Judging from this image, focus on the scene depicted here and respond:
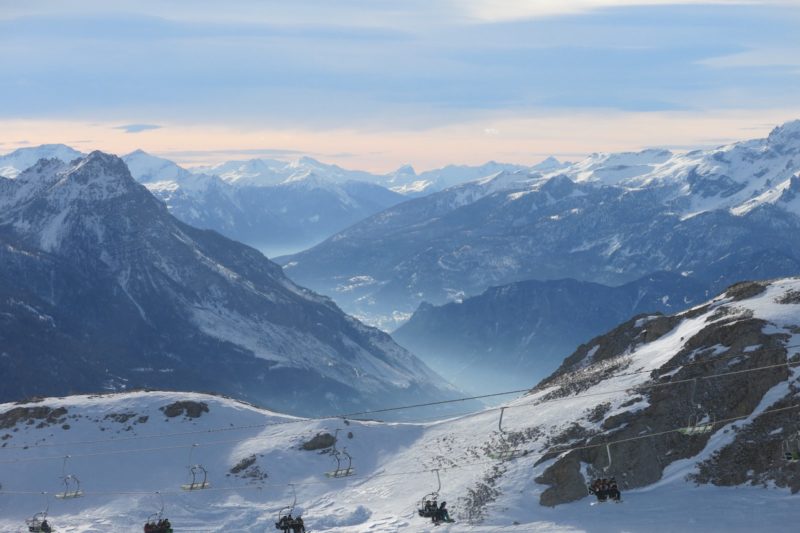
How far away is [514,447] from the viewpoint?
106062mm

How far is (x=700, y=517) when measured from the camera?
85.4 metres

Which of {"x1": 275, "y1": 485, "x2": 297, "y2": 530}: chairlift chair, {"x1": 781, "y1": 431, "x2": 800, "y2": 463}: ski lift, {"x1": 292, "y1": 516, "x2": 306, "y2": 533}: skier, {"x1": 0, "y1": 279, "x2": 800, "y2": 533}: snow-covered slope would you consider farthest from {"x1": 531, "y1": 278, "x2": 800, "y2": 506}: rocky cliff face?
{"x1": 292, "y1": 516, "x2": 306, "y2": 533}: skier

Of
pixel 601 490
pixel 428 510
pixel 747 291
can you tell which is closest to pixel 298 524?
pixel 428 510

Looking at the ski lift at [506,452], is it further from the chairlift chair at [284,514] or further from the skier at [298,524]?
the skier at [298,524]

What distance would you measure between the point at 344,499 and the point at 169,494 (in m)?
19.7

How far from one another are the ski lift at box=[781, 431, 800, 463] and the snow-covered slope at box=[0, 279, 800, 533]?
3.66m

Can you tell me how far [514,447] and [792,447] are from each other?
→ 29536 mm

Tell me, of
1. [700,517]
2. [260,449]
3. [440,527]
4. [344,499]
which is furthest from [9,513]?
[700,517]

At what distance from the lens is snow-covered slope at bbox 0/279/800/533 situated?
9150 centimetres

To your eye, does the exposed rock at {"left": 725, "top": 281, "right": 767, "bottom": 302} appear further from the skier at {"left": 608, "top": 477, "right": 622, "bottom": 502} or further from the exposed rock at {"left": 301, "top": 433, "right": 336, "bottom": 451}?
the exposed rock at {"left": 301, "top": 433, "right": 336, "bottom": 451}

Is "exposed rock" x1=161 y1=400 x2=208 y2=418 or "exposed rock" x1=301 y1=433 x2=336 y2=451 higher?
"exposed rock" x1=161 y1=400 x2=208 y2=418

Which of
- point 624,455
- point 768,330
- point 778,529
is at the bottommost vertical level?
point 778,529

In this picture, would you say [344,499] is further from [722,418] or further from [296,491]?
[722,418]

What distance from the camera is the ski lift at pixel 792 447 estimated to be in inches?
2891
